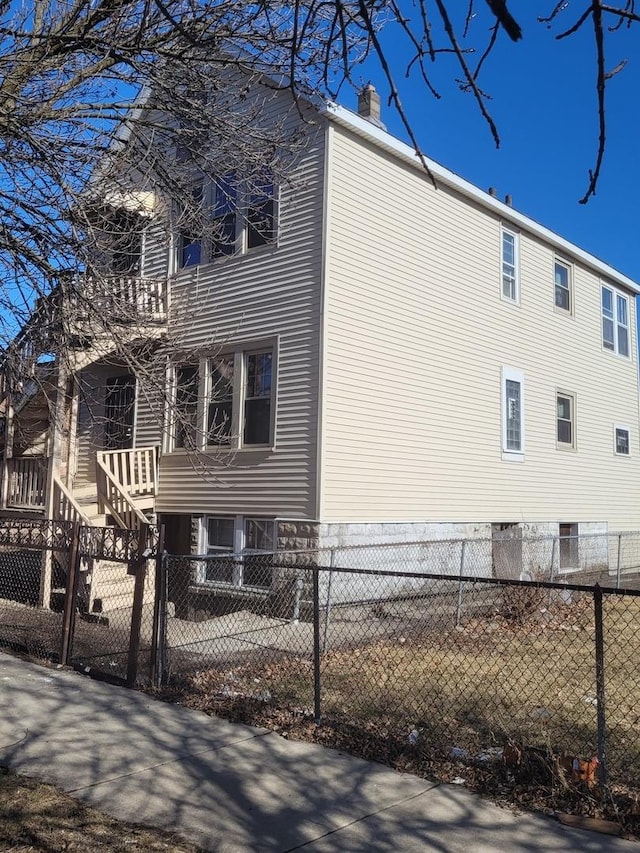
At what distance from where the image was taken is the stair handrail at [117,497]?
13.2 meters

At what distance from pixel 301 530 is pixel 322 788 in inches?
293

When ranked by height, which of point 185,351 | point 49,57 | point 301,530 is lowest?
point 301,530

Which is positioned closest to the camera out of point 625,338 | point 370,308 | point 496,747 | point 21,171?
point 496,747

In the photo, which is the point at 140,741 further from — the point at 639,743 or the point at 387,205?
the point at 387,205

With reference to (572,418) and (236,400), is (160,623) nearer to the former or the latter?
(236,400)

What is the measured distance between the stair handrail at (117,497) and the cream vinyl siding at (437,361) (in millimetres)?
3390

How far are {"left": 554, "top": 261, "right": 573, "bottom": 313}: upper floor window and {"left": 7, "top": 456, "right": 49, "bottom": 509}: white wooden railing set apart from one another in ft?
39.5

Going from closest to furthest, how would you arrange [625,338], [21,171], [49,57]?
[49,57] < [21,171] < [625,338]

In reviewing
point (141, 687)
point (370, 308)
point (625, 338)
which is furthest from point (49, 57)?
point (625, 338)

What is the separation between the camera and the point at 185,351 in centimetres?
1412

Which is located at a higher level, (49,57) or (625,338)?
(625,338)

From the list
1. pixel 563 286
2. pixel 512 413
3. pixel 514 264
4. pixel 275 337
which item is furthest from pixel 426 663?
pixel 563 286

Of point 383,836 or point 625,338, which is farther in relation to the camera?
point 625,338

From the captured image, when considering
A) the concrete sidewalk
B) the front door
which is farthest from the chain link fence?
the front door
